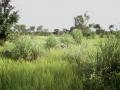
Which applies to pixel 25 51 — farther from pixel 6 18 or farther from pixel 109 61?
pixel 6 18

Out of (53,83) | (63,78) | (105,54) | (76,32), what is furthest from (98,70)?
(76,32)

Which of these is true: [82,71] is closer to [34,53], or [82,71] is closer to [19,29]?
[34,53]

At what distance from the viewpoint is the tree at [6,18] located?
17.5 meters

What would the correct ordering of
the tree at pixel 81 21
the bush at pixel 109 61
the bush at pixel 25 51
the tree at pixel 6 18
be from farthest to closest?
the tree at pixel 81 21 → the tree at pixel 6 18 → the bush at pixel 25 51 → the bush at pixel 109 61

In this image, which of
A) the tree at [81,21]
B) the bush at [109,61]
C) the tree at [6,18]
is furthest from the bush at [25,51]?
the tree at [81,21]

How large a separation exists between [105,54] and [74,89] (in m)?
1.41

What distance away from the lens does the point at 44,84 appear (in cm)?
536

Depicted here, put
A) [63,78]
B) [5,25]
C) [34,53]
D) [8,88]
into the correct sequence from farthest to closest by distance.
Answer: [5,25] → [34,53] → [63,78] → [8,88]

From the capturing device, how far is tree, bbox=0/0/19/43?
17531 mm

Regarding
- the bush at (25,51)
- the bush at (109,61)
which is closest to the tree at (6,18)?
the bush at (25,51)

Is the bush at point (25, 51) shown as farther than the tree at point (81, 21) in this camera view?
No

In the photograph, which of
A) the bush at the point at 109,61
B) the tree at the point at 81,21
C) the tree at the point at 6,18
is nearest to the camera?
the bush at the point at 109,61

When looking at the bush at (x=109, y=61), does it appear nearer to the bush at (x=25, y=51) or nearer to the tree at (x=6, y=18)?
the bush at (x=25, y=51)

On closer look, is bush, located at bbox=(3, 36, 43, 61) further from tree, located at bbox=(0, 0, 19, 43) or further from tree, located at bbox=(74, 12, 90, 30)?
tree, located at bbox=(74, 12, 90, 30)
